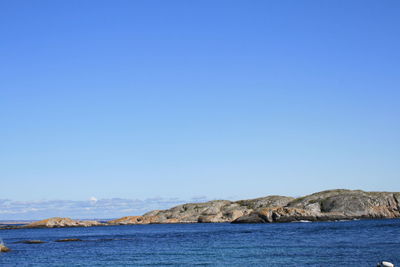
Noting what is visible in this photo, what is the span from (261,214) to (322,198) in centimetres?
1959

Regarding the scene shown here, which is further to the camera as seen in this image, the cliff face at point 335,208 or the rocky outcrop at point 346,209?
the cliff face at point 335,208

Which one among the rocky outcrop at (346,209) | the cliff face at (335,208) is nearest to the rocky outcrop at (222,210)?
the cliff face at (335,208)

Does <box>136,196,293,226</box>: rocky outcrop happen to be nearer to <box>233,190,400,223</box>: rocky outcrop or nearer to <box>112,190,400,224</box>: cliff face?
<box>112,190,400,224</box>: cliff face

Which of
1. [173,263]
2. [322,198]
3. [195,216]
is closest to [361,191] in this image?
[322,198]

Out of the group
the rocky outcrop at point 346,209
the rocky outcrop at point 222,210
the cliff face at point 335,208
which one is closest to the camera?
the rocky outcrop at point 346,209

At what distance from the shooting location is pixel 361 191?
155500mm

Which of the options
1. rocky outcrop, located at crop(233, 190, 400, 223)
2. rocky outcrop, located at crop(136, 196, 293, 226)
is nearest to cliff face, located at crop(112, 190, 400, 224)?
rocky outcrop, located at crop(233, 190, 400, 223)

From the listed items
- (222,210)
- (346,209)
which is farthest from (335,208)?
(222,210)

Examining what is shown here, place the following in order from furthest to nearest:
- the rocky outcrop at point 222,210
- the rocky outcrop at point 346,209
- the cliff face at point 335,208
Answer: the rocky outcrop at point 222,210 → the cliff face at point 335,208 → the rocky outcrop at point 346,209

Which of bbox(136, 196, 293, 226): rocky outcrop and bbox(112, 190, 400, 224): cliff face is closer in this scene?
bbox(112, 190, 400, 224): cliff face

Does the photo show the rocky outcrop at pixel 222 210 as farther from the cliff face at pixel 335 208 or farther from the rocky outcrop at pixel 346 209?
the rocky outcrop at pixel 346 209

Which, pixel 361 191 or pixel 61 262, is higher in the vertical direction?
pixel 361 191

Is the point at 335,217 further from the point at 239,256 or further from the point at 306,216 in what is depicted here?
the point at 239,256

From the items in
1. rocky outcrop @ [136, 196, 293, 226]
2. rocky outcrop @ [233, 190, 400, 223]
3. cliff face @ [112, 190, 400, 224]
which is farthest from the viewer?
rocky outcrop @ [136, 196, 293, 226]
